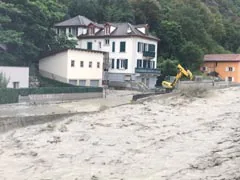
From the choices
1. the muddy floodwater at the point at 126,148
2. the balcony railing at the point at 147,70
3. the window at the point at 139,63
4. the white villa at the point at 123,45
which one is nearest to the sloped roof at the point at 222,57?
the white villa at the point at 123,45

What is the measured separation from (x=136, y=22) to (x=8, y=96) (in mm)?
43616

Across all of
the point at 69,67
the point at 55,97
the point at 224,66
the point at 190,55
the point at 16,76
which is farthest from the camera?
the point at 224,66

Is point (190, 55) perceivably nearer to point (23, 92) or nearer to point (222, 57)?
point (222, 57)

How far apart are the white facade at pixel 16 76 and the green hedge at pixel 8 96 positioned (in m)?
5.25

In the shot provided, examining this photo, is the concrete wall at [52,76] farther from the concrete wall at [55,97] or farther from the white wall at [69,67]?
the concrete wall at [55,97]

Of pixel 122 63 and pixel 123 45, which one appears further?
pixel 122 63

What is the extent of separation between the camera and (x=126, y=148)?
56.9 feet

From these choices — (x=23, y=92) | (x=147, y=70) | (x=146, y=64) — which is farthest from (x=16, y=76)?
(x=146, y=64)

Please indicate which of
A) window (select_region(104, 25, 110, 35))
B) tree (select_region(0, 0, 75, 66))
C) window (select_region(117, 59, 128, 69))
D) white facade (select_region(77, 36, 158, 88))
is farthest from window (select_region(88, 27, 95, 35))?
tree (select_region(0, 0, 75, 66))

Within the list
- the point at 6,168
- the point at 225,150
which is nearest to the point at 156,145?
the point at 225,150

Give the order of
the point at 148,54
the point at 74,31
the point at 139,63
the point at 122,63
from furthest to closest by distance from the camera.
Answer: the point at 74,31 < the point at 148,54 < the point at 139,63 < the point at 122,63

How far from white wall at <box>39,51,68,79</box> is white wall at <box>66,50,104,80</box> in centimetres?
50

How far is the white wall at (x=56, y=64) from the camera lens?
4466cm

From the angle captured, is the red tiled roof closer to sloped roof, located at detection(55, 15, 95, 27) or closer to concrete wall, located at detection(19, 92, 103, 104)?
→ sloped roof, located at detection(55, 15, 95, 27)
